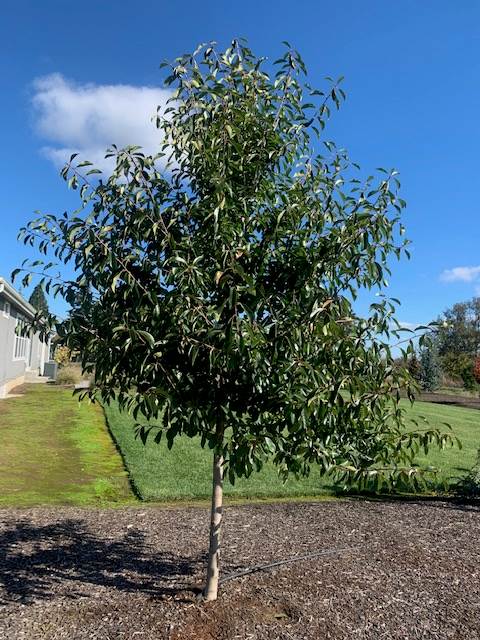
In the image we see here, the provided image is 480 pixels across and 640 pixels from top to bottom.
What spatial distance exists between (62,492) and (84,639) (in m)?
4.21

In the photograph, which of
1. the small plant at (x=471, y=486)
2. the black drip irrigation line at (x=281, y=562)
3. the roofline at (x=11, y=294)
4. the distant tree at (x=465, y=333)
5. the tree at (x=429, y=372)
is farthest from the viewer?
the distant tree at (x=465, y=333)

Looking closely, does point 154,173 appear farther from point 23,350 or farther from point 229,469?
point 23,350

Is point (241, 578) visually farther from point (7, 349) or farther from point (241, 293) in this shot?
point (7, 349)

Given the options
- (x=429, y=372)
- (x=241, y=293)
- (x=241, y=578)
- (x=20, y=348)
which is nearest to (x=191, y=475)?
(x=241, y=578)

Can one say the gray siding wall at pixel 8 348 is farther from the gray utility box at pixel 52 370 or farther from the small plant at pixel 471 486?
the small plant at pixel 471 486

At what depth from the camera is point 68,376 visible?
26312 millimetres

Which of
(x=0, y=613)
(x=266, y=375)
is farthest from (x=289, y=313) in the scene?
(x=0, y=613)

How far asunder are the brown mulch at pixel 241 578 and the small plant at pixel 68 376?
20.1 metres

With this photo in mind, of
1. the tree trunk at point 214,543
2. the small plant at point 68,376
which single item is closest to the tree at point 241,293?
the tree trunk at point 214,543

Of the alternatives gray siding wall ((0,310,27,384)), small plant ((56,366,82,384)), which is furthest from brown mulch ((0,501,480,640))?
small plant ((56,366,82,384))

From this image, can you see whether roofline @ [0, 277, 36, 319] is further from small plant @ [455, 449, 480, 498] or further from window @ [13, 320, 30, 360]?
small plant @ [455, 449, 480, 498]

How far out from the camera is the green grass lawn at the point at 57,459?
24.6 feet

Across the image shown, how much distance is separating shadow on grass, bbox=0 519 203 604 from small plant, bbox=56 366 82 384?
20.7 meters

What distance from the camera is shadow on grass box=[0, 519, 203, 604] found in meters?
4.50
